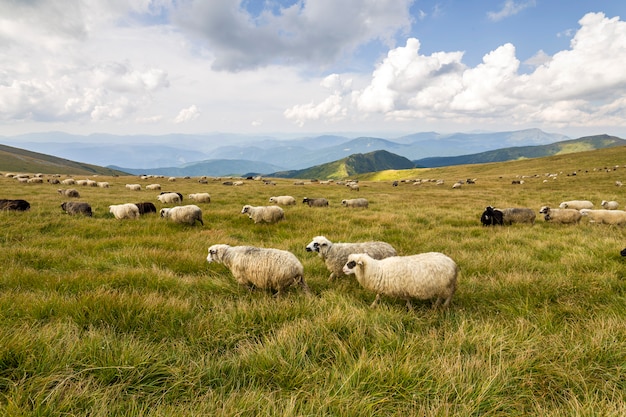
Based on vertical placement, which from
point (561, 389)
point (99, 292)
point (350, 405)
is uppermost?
point (99, 292)

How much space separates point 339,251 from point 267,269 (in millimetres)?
2164

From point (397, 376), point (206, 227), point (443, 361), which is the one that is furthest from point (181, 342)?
point (206, 227)

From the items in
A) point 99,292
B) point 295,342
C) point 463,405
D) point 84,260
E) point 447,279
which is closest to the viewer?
point 463,405

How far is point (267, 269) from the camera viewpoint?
5.95 metres

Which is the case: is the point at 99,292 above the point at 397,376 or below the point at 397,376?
above

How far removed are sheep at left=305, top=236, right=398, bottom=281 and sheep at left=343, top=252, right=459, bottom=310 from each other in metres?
1.16

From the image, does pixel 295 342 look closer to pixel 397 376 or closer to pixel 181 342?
pixel 397 376

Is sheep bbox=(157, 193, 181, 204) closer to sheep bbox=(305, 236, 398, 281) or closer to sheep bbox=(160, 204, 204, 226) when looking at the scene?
sheep bbox=(160, 204, 204, 226)

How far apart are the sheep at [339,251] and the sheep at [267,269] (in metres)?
1.24

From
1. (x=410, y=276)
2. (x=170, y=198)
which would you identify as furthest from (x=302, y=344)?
(x=170, y=198)

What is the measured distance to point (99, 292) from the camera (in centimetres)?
449

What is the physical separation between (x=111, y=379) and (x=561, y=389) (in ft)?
15.4

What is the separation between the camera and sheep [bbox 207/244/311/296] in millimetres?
5855

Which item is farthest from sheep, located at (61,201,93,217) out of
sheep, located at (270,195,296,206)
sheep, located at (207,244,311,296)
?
sheep, located at (207,244,311,296)
